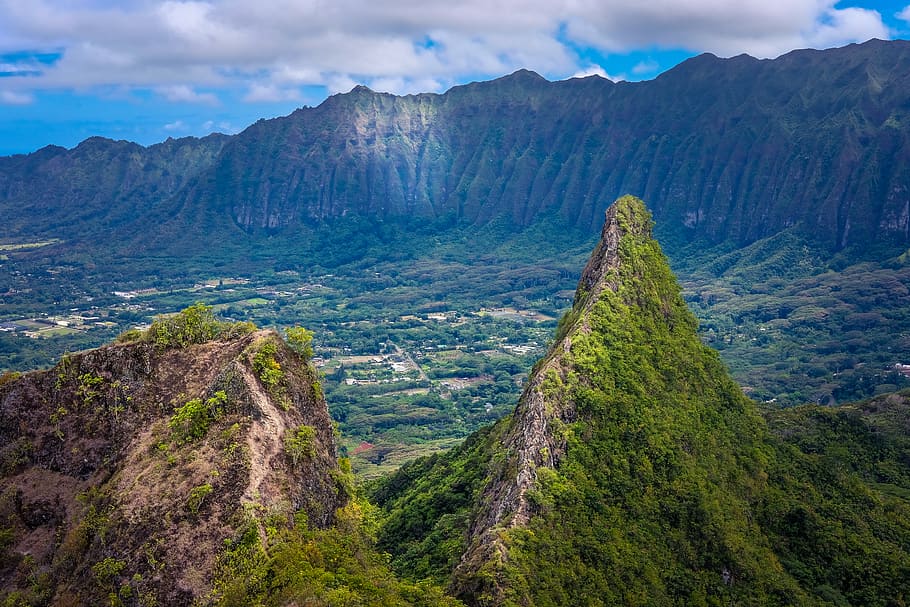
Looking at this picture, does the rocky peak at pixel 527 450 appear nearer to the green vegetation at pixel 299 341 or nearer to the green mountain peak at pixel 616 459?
the green mountain peak at pixel 616 459

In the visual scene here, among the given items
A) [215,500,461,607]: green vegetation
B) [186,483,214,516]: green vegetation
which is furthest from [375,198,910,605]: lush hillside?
[186,483,214,516]: green vegetation

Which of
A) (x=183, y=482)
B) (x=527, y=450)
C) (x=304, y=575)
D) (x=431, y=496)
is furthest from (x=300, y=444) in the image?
(x=431, y=496)

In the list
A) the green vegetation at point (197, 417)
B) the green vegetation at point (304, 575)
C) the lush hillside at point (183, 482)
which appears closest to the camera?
the green vegetation at point (304, 575)

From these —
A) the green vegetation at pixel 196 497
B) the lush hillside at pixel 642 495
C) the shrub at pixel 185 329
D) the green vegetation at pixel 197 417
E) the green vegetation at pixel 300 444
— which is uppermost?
the shrub at pixel 185 329

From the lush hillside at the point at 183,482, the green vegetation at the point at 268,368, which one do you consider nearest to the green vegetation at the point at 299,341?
the lush hillside at the point at 183,482

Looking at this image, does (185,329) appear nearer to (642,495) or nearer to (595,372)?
Answer: (595,372)

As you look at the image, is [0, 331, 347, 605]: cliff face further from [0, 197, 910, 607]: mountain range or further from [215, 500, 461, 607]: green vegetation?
[215, 500, 461, 607]: green vegetation
